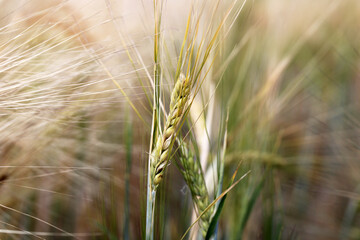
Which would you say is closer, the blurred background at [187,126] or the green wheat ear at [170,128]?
the green wheat ear at [170,128]

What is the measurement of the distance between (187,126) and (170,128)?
0.40 ft

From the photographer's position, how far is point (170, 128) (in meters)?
0.34

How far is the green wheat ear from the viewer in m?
0.34

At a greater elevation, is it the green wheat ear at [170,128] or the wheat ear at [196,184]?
the green wheat ear at [170,128]

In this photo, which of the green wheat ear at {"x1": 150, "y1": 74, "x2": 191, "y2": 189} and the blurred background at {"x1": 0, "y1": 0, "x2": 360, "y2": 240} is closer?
the green wheat ear at {"x1": 150, "y1": 74, "x2": 191, "y2": 189}

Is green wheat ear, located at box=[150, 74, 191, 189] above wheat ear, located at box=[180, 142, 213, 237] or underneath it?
above

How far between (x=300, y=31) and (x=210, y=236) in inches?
19.0

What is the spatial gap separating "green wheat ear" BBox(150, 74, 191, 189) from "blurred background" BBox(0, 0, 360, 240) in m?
0.11

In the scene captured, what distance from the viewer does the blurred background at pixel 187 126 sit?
0.48 m

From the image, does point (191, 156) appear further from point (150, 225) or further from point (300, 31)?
point (300, 31)

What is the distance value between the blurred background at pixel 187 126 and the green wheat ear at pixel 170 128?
110mm

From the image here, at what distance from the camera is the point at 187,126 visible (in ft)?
1.51

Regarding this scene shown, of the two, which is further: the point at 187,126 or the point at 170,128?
the point at 187,126

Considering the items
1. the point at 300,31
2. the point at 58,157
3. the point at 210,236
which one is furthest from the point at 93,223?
the point at 300,31
